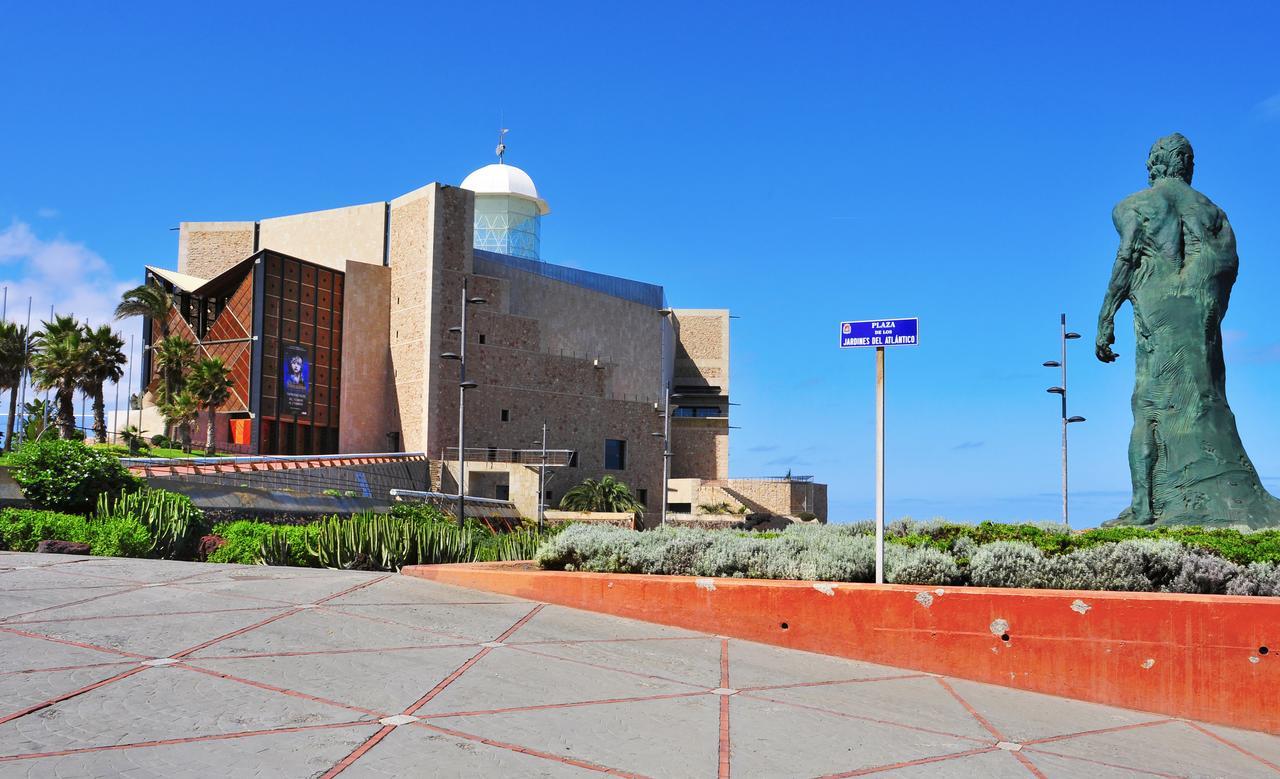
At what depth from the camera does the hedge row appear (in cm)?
851

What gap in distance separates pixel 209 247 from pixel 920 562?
182 ft

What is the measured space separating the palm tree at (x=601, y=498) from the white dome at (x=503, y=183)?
21596 mm

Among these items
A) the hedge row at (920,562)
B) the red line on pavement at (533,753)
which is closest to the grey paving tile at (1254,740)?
the hedge row at (920,562)

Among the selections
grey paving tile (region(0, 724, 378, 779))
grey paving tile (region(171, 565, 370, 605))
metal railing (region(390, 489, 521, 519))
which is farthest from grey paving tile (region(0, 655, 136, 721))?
metal railing (region(390, 489, 521, 519))

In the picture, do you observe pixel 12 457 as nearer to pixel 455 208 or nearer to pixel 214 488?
pixel 214 488

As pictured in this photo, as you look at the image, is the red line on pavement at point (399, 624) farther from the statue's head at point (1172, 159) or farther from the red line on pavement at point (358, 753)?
the statue's head at point (1172, 159)

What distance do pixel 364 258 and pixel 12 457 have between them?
121 ft

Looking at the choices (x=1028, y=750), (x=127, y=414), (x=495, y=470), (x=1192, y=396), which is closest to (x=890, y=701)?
(x=1028, y=750)

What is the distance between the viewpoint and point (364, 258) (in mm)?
53531

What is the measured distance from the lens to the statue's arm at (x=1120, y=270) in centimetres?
1484

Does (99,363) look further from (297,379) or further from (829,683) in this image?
(829,683)

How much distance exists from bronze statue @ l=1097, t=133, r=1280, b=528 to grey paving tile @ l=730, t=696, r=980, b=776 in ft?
31.8

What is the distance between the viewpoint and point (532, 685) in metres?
6.68

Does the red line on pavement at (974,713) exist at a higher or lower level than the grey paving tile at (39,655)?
lower
